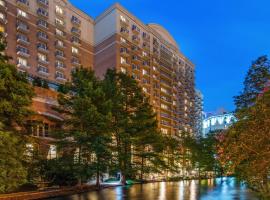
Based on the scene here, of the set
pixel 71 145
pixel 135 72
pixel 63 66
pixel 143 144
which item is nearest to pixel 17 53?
pixel 63 66

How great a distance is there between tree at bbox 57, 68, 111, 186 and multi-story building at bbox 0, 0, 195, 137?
27.7m

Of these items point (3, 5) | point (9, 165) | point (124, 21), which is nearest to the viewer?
point (9, 165)

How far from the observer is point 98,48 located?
87.6 metres

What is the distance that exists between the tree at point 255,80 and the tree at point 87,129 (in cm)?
1267

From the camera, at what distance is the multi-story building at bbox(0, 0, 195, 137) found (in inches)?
2707

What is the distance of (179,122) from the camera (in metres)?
109

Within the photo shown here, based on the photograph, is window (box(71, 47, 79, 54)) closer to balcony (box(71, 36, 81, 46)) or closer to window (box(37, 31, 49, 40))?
balcony (box(71, 36, 81, 46))

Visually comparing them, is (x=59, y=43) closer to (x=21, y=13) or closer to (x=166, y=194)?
(x=21, y=13)

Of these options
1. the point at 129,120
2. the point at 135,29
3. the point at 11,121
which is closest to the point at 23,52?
the point at 135,29

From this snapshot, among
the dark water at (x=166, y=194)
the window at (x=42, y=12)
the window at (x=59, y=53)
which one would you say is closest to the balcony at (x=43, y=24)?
the window at (x=42, y=12)

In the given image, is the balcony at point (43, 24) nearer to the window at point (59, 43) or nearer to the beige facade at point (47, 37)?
the beige facade at point (47, 37)

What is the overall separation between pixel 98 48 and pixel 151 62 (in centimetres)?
1774

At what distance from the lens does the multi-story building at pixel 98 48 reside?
68.8 meters

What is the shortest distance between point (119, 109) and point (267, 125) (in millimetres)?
31236
